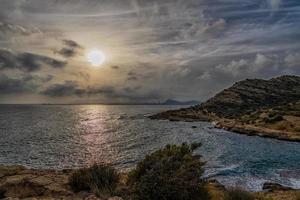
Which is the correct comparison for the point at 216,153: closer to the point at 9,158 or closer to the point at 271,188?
the point at 271,188

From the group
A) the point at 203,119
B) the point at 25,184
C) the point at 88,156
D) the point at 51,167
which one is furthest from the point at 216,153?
the point at 203,119

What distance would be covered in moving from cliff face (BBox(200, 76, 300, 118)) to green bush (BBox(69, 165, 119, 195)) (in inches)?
4822

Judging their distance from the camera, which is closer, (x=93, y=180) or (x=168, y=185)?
(x=168, y=185)

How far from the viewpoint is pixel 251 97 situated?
172m

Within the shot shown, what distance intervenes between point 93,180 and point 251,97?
6410 inches

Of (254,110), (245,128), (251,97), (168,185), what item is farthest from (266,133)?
(251,97)

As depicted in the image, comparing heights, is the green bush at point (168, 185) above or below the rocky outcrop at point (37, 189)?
above

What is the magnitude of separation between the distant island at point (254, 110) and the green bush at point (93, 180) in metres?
56.0

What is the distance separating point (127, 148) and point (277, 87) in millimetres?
156255

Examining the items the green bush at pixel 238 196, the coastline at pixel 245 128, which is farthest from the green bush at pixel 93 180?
the coastline at pixel 245 128

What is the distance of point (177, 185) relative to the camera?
16.1 m

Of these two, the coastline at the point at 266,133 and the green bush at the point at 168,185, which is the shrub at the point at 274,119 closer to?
the coastline at the point at 266,133

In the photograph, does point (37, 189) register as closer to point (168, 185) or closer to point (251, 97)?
point (168, 185)

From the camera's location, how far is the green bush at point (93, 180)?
18469 millimetres
